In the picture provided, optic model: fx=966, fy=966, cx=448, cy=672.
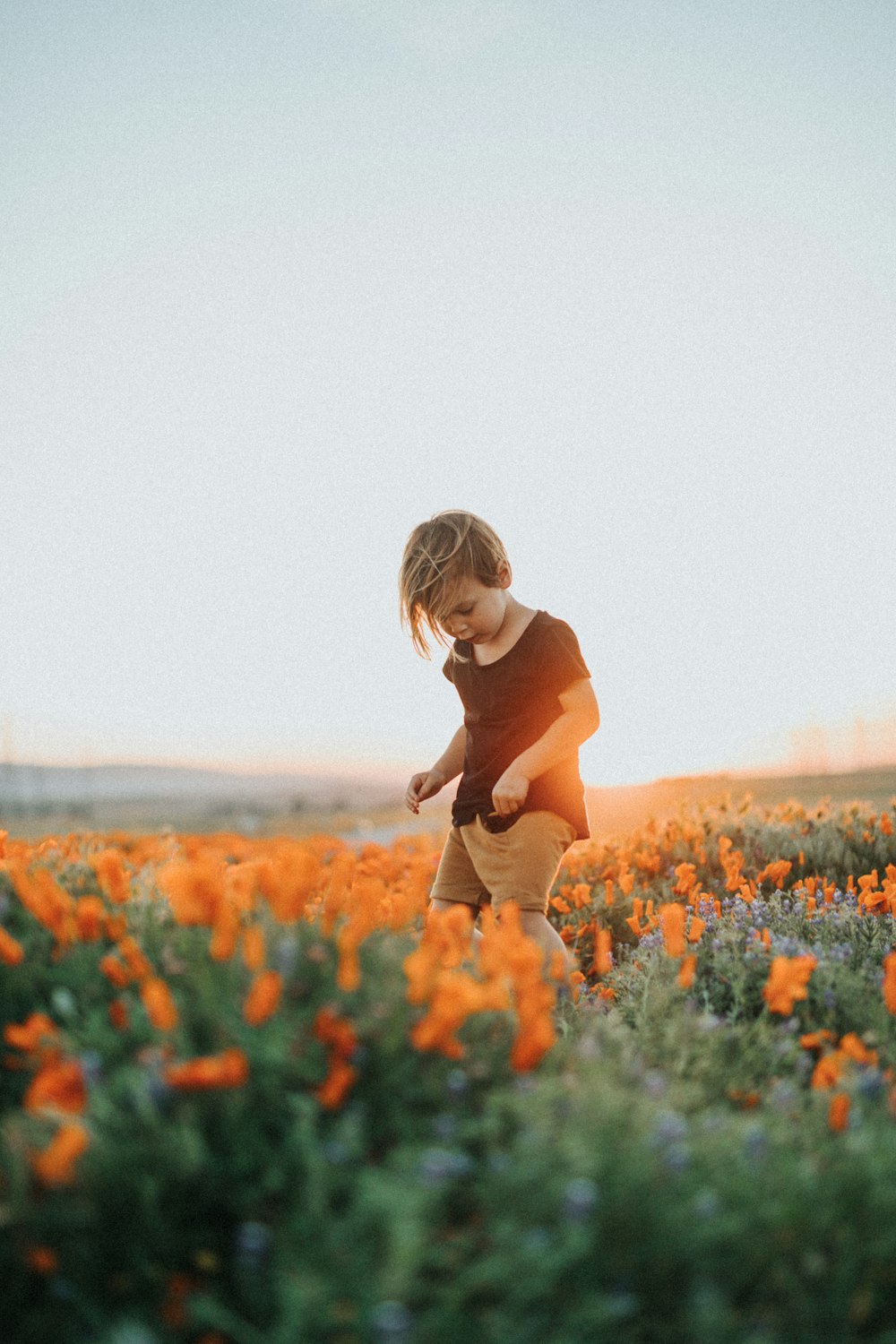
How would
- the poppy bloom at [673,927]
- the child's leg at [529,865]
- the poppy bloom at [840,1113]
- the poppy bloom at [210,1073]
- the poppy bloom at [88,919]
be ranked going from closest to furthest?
1. the poppy bloom at [210,1073]
2. the poppy bloom at [840,1113]
3. the poppy bloom at [88,919]
4. the poppy bloom at [673,927]
5. the child's leg at [529,865]

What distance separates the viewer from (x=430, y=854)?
21.2 ft

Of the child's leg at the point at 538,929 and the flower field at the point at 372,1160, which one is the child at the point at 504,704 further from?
the flower field at the point at 372,1160

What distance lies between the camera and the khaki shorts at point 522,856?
4.11 meters

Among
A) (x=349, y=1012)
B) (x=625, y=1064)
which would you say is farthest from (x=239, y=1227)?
(x=625, y=1064)

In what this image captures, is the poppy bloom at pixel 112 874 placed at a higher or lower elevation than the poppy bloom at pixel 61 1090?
higher

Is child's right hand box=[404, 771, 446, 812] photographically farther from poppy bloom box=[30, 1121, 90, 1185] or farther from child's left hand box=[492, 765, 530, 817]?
poppy bloom box=[30, 1121, 90, 1185]

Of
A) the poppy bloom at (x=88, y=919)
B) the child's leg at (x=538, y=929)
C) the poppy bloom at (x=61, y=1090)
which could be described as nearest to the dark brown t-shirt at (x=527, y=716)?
the child's leg at (x=538, y=929)

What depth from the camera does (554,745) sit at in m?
3.99

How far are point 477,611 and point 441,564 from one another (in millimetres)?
264

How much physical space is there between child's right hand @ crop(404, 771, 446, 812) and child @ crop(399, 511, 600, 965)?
40 mm

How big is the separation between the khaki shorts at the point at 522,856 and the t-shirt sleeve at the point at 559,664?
57 centimetres

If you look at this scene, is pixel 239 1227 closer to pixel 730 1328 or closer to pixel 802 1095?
pixel 730 1328

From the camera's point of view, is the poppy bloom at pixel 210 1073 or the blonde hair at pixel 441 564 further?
the blonde hair at pixel 441 564

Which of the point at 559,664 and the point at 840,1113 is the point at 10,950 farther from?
the point at 559,664
